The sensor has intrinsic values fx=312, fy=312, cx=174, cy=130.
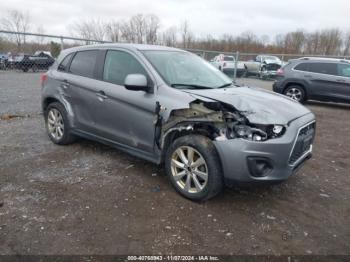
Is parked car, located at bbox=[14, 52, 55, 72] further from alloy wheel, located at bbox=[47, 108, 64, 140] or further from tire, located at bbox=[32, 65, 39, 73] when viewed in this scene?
alloy wheel, located at bbox=[47, 108, 64, 140]


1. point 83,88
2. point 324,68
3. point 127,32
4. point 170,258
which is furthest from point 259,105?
point 127,32

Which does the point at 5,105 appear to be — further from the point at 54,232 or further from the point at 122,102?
the point at 54,232

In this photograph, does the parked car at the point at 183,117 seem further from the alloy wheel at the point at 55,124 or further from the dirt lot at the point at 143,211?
the dirt lot at the point at 143,211

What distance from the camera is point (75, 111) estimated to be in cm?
488

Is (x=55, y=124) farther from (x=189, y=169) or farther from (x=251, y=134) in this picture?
(x=251, y=134)

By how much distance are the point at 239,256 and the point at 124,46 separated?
3103 millimetres

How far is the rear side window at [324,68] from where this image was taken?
10.3 m

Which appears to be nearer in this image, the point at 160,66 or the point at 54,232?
the point at 54,232

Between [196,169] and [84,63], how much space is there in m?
2.59

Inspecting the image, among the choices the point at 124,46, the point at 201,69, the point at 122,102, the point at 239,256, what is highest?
the point at 124,46

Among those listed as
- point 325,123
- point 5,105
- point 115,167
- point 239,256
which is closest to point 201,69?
point 115,167

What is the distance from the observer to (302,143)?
3555 millimetres

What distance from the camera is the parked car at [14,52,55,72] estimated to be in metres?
14.9

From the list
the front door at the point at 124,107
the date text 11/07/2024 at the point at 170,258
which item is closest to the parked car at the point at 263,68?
the front door at the point at 124,107
